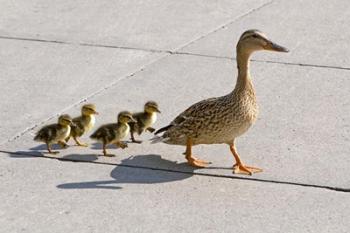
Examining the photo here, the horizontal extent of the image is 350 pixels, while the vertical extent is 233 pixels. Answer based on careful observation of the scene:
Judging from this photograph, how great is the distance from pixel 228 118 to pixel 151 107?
37.1 inches

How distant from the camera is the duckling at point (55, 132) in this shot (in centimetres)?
755

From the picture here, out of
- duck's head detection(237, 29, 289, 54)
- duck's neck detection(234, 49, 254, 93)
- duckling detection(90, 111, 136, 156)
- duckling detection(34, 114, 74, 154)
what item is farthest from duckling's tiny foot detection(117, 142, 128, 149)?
duck's head detection(237, 29, 289, 54)

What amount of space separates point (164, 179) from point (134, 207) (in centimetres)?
56

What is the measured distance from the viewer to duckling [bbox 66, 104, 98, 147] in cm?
Answer: 780

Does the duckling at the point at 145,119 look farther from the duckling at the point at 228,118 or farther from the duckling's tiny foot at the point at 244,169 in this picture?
the duckling's tiny foot at the point at 244,169

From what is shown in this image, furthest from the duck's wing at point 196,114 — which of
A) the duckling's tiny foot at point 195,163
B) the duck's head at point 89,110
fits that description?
the duck's head at point 89,110

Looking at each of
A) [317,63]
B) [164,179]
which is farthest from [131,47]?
[164,179]

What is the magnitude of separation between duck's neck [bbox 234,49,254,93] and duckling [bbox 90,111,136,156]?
0.95m

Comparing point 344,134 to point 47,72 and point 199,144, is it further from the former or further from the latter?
point 47,72

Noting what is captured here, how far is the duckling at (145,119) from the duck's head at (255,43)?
0.98 metres

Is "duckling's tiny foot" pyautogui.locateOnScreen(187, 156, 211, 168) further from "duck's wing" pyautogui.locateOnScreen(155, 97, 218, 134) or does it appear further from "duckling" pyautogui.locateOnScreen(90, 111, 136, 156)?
"duckling" pyautogui.locateOnScreen(90, 111, 136, 156)

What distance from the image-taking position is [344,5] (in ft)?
39.1

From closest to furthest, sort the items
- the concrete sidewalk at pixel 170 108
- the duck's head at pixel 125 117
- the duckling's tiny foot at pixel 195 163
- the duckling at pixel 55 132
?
the concrete sidewalk at pixel 170 108 → the duckling's tiny foot at pixel 195 163 → the duckling at pixel 55 132 → the duck's head at pixel 125 117

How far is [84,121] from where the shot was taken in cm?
789
